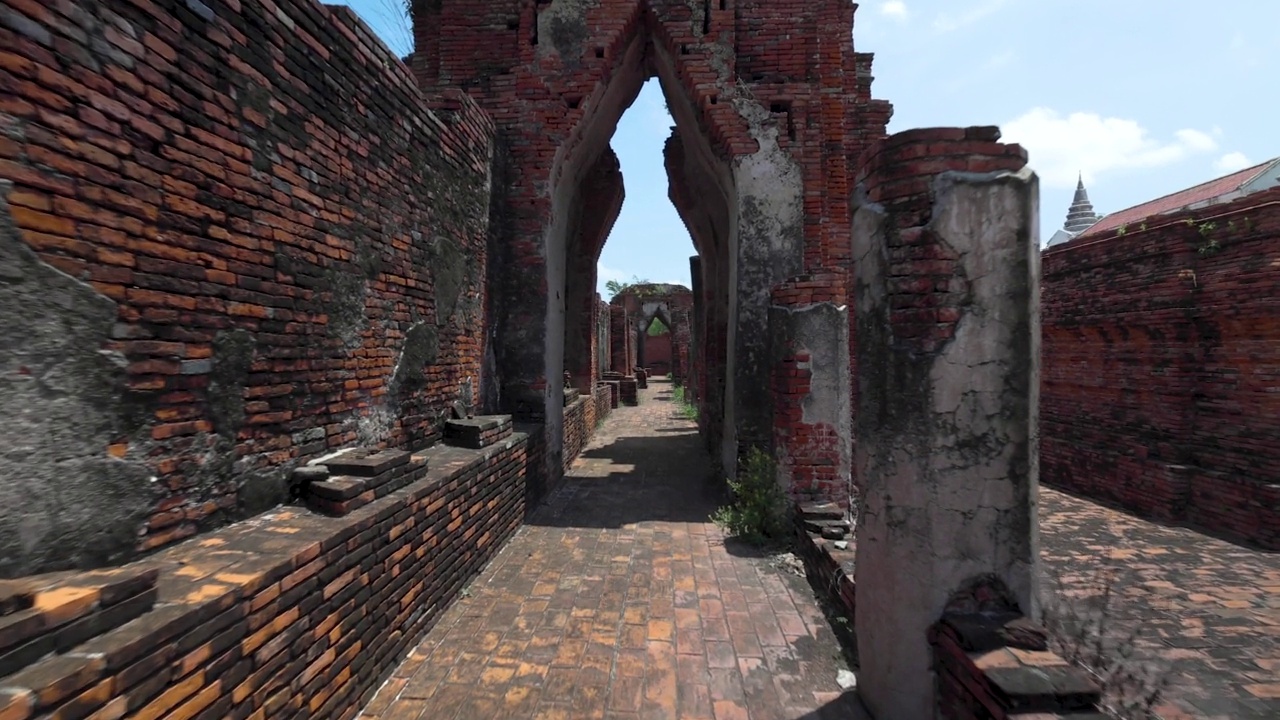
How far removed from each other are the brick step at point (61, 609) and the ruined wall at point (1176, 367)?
904 cm

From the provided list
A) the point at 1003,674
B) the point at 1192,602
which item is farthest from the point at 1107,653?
the point at 1003,674

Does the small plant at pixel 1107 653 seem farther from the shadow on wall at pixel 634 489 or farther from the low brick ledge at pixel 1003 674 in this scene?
the shadow on wall at pixel 634 489

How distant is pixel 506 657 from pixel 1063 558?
519 centimetres

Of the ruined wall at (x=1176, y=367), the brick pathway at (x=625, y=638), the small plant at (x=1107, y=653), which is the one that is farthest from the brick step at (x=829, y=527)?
the ruined wall at (x=1176, y=367)

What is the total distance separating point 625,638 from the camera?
140 inches

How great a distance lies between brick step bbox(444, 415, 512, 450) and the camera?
5.02 meters

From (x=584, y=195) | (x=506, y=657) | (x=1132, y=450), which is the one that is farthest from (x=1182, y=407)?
(x=584, y=195)

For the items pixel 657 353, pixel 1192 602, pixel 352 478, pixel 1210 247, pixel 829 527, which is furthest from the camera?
pixel 657 353

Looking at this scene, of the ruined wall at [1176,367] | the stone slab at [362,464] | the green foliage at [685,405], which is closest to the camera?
the stone slab at [362,464]

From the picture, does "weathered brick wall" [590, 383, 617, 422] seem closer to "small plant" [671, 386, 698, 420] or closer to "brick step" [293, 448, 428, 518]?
"small plant" [671, 386, 698, 420]

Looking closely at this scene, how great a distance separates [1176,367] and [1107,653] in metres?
5.91

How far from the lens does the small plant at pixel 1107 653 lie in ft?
8.62

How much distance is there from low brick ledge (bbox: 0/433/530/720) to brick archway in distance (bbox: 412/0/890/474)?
3.30 meters

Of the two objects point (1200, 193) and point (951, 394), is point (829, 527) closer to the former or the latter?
point (951, 394)
